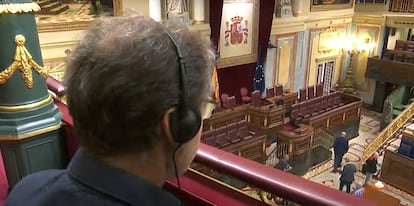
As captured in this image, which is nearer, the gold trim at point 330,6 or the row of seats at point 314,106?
the row of seats at point 314,106

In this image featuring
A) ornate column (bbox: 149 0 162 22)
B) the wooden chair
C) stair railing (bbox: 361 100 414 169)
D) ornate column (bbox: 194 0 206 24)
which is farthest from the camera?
the wooden chair

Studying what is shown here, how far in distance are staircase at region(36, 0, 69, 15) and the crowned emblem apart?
406 cm

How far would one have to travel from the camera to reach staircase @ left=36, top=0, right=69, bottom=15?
6050mm

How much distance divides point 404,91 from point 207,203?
1144 cm

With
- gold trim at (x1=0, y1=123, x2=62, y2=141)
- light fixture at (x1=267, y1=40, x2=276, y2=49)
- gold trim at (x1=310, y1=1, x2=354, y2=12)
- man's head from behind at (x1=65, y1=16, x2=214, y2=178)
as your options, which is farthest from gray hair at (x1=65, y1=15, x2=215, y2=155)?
gold trim at (x1=310, y1=1, x2=354, y2=12)

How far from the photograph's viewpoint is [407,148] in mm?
7238

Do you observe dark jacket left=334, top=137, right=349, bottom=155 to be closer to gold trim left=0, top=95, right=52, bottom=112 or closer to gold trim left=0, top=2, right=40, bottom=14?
gold trim left=0, top=95, right=52, bottom=112

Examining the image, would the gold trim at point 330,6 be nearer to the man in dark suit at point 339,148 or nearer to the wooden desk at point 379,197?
the man in dark suit at point 339,148

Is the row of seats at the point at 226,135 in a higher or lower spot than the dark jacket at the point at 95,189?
lower

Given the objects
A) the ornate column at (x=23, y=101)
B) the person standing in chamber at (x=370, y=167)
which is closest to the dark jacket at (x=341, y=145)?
the person standing in chamber at (x=370, y=167)

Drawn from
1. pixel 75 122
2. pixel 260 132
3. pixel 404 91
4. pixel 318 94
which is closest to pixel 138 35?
pixel 75 122

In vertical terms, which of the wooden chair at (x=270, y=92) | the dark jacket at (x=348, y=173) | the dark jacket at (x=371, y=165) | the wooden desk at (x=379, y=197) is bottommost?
the wooden desk at (x=379, y=197)

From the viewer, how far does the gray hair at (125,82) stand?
61cm

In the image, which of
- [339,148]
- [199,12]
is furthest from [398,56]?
[199,12]
